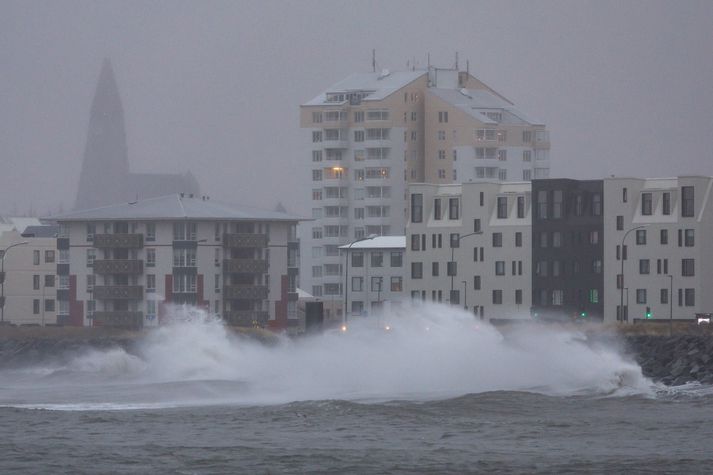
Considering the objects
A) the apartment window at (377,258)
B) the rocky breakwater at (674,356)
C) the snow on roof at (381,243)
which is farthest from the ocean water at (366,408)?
the snow on roof at (381,243)

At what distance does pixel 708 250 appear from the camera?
410 ft

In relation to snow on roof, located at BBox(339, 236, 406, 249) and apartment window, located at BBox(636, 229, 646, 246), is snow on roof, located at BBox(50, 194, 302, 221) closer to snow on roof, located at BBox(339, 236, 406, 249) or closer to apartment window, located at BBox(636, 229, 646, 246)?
snow on roof, located at BBox(339, 236, 406, 249)

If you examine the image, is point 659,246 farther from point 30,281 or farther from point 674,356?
point 30,281

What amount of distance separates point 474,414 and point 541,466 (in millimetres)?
14488

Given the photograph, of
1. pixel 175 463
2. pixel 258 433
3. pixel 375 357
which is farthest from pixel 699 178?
pixel 175 463

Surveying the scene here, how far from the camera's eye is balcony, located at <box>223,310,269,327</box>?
130m

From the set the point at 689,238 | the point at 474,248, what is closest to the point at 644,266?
the point at 689,238

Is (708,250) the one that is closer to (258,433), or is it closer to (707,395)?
(707,395)

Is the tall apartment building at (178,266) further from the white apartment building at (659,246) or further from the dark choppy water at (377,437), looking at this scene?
the dark choppy water at (377,437)

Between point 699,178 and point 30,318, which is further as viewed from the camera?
point 30,318

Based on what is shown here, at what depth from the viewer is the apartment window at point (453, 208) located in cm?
13750

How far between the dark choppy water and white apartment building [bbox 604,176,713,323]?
201ft

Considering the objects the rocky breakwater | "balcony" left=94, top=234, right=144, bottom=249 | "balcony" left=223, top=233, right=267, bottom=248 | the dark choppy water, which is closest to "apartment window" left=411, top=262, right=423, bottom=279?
"balcony" left=223, top=233, right=267, bottom=248

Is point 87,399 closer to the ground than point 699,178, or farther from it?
closer to the ground
